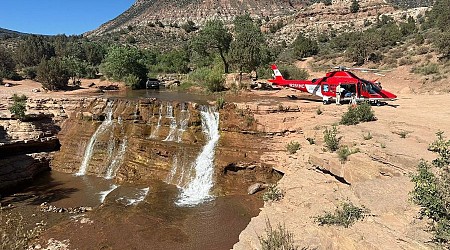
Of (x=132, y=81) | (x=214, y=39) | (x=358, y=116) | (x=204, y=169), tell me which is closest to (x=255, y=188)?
(x=204, y=169)

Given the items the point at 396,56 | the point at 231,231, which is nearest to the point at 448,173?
the point at 231,231

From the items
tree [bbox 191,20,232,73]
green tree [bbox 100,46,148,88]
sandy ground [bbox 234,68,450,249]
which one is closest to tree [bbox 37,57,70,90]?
green tree [bbox 100,46,148,88]

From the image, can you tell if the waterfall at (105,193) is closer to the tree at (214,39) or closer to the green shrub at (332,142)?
the green shrub at (332,142)

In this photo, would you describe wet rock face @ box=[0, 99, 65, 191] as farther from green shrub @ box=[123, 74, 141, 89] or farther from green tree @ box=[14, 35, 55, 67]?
green tree @ box=[14, 35, 55, 67]

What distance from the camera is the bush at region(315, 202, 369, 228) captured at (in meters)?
7.34

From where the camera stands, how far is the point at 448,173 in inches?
267

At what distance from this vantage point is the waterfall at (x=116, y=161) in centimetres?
1718

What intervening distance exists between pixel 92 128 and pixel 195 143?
6960mm

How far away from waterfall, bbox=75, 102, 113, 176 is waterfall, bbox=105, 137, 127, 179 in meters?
1.57

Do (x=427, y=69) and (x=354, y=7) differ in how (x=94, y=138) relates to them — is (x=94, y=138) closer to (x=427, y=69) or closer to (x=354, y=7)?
(x=427, y=69)

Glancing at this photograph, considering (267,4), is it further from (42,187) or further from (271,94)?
(42,187)

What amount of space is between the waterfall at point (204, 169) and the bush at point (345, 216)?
6.93m

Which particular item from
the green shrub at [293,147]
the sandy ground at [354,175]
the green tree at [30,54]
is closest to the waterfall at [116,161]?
the sandy ground at [354,175]

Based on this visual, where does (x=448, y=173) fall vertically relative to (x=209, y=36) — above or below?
below
